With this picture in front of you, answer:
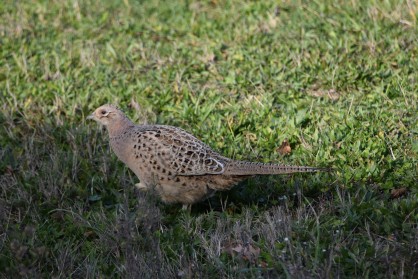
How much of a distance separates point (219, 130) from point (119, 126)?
979 millimetres

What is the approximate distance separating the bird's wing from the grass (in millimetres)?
377

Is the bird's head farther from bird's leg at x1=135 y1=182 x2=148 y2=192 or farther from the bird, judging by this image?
bird's leg at x1=135 y1=182 x2=148 y2=192

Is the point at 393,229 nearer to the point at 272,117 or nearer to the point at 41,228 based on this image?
the point at 272,117

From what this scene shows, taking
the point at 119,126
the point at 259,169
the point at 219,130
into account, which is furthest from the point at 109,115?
the point at 259,169

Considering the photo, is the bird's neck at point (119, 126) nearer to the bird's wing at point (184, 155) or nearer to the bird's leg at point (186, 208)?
the bird's wing at point (184, 155)

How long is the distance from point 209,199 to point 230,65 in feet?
7.57

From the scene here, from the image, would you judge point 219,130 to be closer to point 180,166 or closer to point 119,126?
point 119,126

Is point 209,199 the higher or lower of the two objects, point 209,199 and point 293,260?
the lower

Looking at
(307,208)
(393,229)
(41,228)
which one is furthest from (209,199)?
(393,229)

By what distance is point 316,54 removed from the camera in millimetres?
8727

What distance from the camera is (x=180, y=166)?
6602mm

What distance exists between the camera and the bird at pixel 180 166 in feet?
21.1

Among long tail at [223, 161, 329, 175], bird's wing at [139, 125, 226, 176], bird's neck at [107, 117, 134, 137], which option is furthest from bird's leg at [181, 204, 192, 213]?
bird's neck at [107, 117, 134, 137]

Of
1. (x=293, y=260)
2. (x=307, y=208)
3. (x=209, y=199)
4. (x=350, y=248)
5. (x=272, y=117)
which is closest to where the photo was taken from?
(x=293, y=260)
